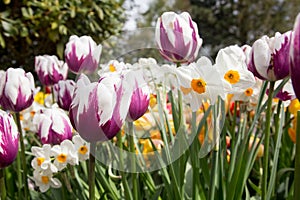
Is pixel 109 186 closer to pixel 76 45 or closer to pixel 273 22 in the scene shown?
pixel 76 45

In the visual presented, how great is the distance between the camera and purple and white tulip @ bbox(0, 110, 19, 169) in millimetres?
645

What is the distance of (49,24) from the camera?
2.50m

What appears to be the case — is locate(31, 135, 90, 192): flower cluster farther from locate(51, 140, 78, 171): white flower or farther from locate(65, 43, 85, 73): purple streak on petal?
locate(65, 43, 85, 73): purple streak on petal

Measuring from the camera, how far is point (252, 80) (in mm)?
722

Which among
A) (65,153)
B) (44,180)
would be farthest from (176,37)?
(44,180)

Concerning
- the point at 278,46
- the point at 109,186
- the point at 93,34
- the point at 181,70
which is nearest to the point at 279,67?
the point at 278,46

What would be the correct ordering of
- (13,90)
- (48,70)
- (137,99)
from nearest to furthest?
(137,99)
(13,90)
(48,70)

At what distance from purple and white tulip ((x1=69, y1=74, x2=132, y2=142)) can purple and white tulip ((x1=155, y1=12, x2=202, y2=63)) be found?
20 cm

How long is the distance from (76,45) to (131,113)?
0.40 m

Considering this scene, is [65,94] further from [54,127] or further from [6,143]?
[6,143]

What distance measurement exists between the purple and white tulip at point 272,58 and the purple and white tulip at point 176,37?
10cm

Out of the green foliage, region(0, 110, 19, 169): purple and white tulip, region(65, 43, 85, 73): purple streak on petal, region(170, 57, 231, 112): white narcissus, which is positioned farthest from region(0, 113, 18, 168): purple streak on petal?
the green foliage

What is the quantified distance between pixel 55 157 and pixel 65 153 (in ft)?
0.09

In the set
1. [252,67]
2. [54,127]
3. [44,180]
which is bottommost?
[44,180]
